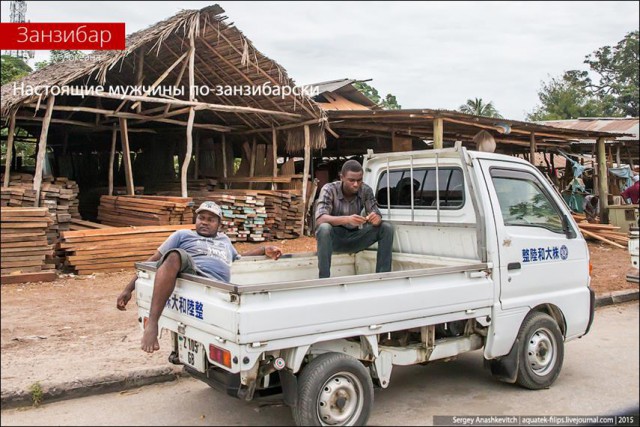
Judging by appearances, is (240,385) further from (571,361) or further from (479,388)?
(571,361)

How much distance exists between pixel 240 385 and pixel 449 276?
1.70 m

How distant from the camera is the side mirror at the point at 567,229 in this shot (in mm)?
5109

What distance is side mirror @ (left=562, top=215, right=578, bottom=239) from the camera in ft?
16.8

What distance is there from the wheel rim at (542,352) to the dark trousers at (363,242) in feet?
4.47

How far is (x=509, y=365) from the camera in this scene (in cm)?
467

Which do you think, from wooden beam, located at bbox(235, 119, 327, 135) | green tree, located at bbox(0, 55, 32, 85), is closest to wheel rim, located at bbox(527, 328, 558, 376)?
wooden beam, located at bbox(235, 119, 327, 135)

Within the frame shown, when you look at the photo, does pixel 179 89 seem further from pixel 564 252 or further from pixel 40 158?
pixel 564 252

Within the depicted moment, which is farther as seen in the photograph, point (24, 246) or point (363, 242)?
point (24, 246)

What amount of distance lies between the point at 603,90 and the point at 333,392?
142ft

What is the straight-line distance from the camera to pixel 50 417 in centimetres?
428

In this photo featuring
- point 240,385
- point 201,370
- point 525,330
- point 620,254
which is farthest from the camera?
point 620,254

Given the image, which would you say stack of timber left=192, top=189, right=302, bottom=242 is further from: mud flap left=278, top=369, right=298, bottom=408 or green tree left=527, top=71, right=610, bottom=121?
green tree left=527, top=71, right=610, bottom=121

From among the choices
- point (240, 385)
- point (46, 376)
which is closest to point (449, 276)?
point (240, 385)

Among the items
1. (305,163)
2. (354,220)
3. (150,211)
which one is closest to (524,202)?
(354,220)
